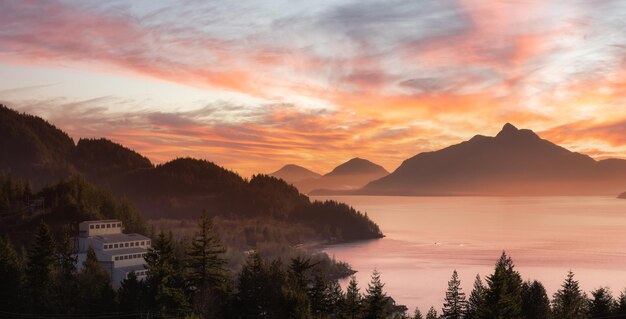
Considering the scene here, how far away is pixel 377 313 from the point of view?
5238cm

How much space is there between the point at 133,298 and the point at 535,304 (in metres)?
40.9

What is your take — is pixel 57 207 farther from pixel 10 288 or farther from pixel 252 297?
pixel 252 297

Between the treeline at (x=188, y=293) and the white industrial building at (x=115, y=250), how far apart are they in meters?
32.9

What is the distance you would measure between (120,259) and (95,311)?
4553 centimetres

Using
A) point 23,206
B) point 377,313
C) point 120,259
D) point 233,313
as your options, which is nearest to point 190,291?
point 233,313

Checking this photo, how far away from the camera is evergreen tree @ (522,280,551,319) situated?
66062mm

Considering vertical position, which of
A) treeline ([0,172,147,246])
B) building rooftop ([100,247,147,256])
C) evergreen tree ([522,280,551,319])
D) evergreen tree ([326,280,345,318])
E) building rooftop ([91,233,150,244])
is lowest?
evergreen tree ([522,280,551,319])

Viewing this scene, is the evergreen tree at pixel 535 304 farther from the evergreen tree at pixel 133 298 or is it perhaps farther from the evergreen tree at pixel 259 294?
the evergreen tree at pixel 133 298

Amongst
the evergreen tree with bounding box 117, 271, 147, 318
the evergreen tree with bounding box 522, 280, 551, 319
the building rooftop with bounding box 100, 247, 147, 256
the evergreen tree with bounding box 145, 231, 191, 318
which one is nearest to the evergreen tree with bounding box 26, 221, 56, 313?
the evergreen tree with bounding box 117, 271, 147, 318

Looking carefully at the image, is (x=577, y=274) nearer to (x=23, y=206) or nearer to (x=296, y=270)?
(x=296, y=270)

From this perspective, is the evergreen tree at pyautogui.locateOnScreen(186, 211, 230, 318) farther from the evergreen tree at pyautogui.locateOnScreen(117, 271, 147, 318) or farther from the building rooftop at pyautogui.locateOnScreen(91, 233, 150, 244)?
the building rooftop at pyautogui.locateOnScreen(91, 233, 150, 244)

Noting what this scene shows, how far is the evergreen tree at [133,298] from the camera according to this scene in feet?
177

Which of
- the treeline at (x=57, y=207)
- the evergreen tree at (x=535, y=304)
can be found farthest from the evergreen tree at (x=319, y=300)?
the treeline at (x=57, y=207)

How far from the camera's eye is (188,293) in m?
52.9
